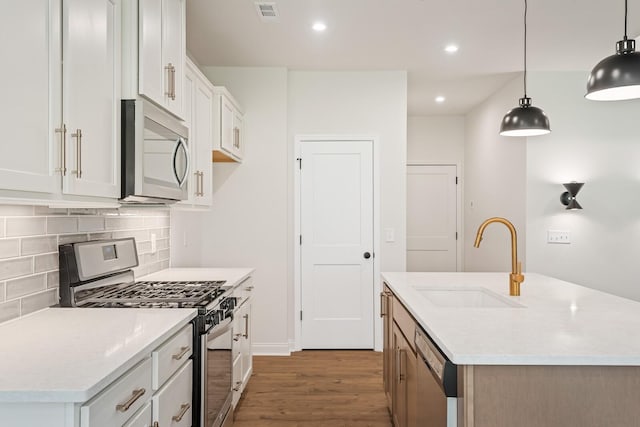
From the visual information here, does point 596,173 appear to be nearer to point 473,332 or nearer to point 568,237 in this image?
point 568,237

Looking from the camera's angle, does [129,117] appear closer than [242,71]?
Yes

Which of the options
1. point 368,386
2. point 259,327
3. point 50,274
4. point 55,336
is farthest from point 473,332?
point 259,327

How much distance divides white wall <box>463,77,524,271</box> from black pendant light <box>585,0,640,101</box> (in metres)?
2.63

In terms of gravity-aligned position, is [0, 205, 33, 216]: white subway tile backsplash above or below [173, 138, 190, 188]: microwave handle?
below

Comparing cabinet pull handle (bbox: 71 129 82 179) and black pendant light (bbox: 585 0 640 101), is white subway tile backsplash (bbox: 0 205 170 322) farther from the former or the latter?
black pendant light (bbox: 585 0 640 101)

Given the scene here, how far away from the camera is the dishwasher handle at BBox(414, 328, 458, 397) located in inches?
55.0

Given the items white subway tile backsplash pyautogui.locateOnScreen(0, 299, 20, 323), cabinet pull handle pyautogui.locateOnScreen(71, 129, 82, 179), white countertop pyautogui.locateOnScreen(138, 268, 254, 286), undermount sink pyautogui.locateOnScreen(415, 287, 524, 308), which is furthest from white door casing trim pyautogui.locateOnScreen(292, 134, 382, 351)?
cabinet pull handle pyautogui.locateOnScreen(71, 129, 82, 179)

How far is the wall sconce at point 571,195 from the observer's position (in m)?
4.21

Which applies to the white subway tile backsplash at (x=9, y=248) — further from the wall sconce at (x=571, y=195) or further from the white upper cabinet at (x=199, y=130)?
the wall sconce at (x=571, y=195)

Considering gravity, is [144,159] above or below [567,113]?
below

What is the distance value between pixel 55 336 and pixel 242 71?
3.31 metres

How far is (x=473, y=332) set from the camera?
1.55 meters

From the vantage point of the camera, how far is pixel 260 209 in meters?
4.31

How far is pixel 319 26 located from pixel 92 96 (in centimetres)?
212
